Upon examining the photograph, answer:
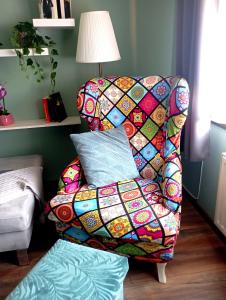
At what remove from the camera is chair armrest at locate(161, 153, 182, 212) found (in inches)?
54.5

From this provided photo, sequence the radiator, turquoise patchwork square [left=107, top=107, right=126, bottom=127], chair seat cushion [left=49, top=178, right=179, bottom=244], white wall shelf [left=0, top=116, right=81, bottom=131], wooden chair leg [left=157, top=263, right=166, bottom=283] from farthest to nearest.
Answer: white wall shelf [left=0, top=116, right=81, bottom=131], turquoise patchwork square [left=107, top=107, right=126, bottom=127], the radiator, wooden chair leg [left=157, top=263, right=166, bottom=283], chair seat cushion [left=49, top=178, right=179, bottom=244]

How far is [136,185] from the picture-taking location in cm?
162

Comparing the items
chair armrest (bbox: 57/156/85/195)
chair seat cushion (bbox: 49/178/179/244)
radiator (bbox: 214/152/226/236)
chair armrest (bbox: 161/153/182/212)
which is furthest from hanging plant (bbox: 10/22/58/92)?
radiator (bbox: 214/152/226/236)

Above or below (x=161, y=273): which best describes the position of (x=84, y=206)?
above

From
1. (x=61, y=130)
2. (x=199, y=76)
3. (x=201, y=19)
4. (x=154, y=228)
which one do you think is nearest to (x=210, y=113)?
(x=199, y=76)

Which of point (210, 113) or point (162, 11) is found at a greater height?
point (162, 11)

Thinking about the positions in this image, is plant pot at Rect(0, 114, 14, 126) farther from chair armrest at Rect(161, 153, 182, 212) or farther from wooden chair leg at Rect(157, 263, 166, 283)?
wooden chair leg at Rect(157, 263, 166, 283)

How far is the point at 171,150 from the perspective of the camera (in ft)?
5.33

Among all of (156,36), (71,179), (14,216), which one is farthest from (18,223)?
(156,36)

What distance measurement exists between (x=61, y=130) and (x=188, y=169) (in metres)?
1.22

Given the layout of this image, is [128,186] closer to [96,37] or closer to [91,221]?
[91,221]

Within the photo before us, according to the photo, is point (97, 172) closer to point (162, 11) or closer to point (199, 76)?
point (199, 76)

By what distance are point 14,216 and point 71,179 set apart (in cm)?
39

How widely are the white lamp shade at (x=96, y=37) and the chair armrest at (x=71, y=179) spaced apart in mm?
744
